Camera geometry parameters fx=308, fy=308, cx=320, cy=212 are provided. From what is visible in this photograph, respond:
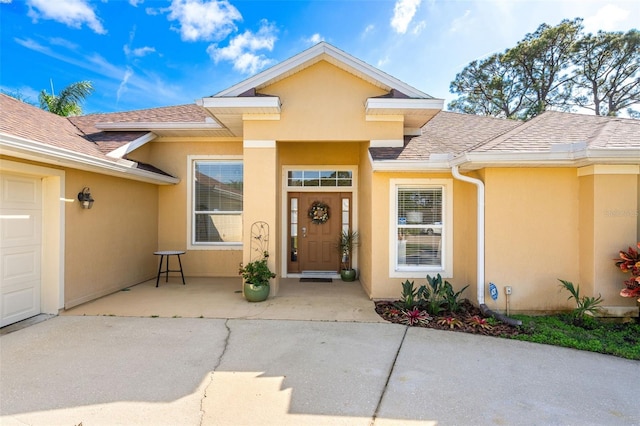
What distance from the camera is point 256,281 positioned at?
6.21 metres

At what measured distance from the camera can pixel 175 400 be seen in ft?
9.78

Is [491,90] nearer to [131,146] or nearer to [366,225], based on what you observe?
[366,225]

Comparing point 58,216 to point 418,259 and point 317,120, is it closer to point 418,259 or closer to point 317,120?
point 317,120

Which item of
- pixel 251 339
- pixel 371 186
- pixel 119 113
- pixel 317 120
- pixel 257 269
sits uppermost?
pixel 119 113

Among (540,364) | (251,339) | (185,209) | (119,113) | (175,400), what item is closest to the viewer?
(175,400)

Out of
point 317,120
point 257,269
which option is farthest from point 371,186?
point 257,269

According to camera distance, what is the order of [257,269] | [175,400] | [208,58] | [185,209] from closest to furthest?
1. [175,400]
2. [257,269]
3. [185,209]
4. [208,58]

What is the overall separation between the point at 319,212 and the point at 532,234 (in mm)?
4884

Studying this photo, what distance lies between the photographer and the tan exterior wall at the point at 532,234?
5.42 metres

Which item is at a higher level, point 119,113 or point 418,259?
point 119,113

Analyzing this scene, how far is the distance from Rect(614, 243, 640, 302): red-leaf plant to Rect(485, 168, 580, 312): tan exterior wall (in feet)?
2.04

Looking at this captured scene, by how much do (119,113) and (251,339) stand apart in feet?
28.7

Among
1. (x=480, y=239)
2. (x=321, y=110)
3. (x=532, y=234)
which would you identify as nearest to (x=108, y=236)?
(x=321, y=110)

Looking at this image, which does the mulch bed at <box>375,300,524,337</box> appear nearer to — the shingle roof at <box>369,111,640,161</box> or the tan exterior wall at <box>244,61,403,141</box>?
the shingle roof at <box>369,111,640,161</box>
